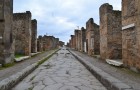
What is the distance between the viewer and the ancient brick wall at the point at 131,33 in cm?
762

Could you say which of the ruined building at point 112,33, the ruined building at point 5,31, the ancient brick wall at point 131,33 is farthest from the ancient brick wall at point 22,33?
the ancient brick wall at point 131,33

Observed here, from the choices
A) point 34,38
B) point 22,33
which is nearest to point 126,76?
point 22,33

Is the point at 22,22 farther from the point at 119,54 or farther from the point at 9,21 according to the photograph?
the point at 119,54

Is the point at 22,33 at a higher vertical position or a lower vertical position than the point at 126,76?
higher

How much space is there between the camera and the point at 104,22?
13.5 meters

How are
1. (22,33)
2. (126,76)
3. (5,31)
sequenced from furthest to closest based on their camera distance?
(22,33)
(5,31)
(126,76)

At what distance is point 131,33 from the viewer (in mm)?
8273

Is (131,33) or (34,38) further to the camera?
(34,38)

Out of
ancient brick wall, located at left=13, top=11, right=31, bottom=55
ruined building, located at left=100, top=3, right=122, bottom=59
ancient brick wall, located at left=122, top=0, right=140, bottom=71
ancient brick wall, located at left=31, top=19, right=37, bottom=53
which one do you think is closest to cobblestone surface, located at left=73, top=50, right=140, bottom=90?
ancient brick wall, located at left=122, top=0, right=140, bottom=71

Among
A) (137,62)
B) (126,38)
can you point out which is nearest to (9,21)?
(126,38)

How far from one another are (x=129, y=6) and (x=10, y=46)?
20.3ft

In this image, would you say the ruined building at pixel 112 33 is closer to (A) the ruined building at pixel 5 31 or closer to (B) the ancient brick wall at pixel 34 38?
(A) the ruined building at pixel 5 31

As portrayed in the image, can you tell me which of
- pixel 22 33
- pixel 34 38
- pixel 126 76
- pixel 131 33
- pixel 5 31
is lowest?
pixel 126 76

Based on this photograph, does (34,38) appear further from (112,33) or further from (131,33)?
(131,33)
